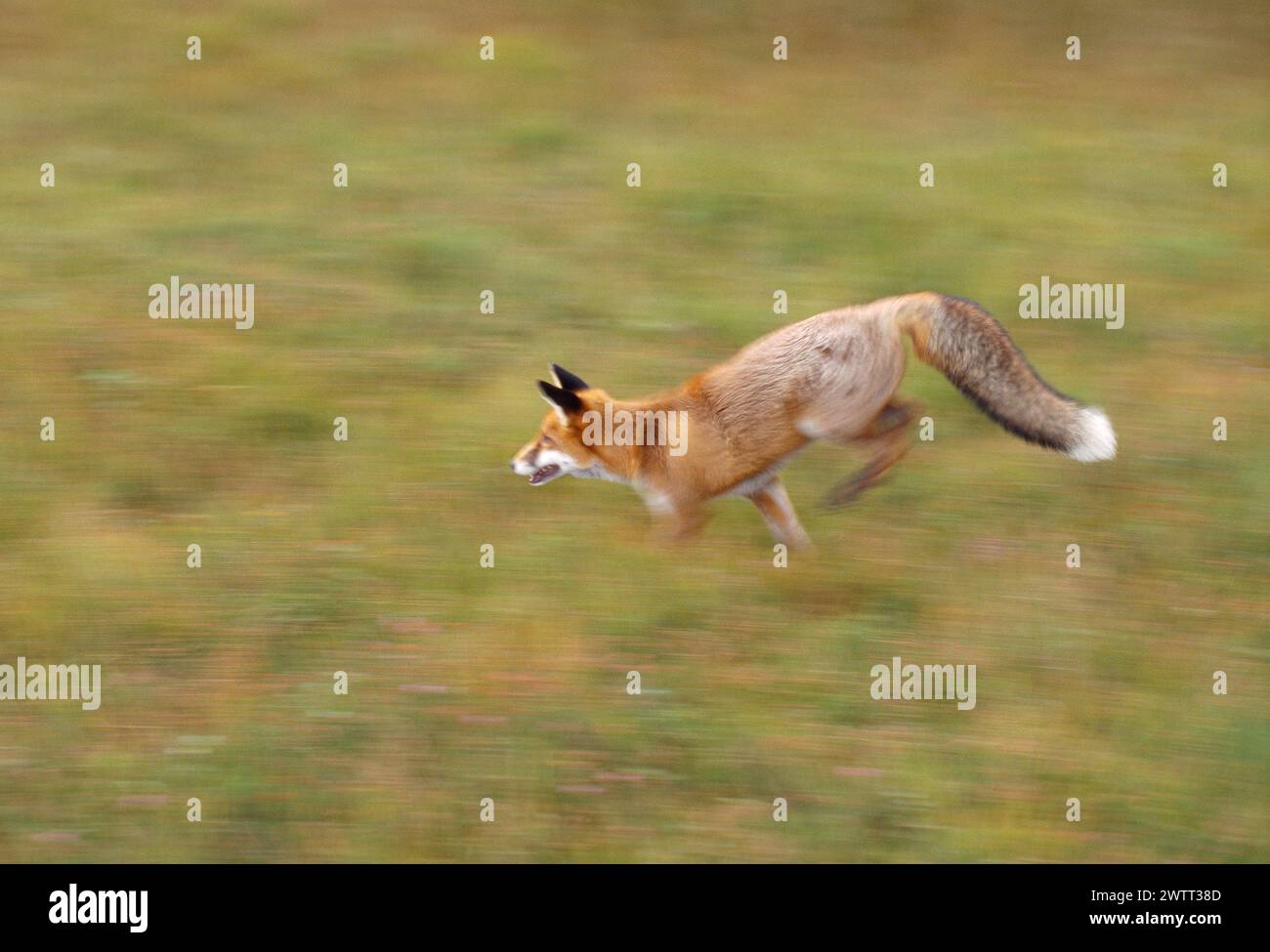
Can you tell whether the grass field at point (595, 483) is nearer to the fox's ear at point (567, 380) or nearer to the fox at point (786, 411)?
the fox at point (786, 411)

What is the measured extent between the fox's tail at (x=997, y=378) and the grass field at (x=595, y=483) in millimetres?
874

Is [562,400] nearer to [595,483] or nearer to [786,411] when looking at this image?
[595,483]

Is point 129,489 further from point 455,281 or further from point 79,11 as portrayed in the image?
point 79,11

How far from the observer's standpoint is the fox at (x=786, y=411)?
8.37m

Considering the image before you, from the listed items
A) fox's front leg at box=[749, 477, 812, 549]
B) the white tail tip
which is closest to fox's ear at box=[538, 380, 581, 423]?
fox's front leg at box=[749, 477, 812, 549]

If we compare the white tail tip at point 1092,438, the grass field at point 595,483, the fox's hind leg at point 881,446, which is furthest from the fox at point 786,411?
the grass field at point 595,483

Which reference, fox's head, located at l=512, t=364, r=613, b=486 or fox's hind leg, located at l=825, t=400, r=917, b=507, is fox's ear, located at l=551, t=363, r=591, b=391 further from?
fox's hind leg, located at l=825, t=400, r=917, b=507

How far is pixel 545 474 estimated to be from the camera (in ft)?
28.2

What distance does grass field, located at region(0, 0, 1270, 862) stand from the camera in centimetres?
682

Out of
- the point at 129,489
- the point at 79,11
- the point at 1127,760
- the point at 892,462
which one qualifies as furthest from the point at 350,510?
the point at 79,11

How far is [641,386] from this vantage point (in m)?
10.3

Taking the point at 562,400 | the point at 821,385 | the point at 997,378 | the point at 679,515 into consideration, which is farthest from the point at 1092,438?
the point at 562,400

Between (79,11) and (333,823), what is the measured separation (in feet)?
42.9

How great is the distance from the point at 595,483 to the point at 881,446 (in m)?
2.04
